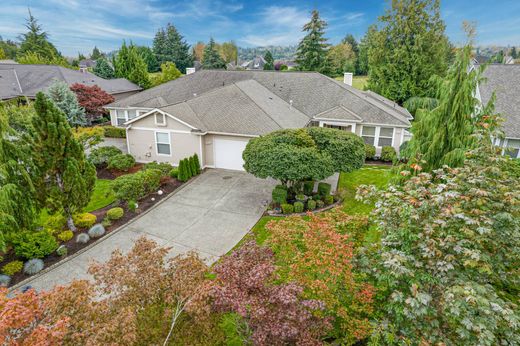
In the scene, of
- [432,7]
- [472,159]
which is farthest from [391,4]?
[472,159]

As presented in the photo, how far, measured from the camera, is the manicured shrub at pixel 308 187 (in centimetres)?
1498

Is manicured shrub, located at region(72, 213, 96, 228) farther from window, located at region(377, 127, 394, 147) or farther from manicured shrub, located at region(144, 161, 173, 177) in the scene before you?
window, located at region(377, 127, 394, 147)

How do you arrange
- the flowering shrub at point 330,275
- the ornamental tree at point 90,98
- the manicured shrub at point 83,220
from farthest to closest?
1. the ornamental tree at point 90,98
2. the manicured shrub at point 83,220
3. the flowering shrub at point 330,275

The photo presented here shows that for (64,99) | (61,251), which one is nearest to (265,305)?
(61,251)

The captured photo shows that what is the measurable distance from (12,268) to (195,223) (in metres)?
6.39

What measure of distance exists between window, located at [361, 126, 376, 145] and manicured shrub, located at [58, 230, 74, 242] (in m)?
19.1

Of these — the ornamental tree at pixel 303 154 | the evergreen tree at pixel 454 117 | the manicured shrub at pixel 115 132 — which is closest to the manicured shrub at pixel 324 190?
the ornamental tree at pixel 303 154

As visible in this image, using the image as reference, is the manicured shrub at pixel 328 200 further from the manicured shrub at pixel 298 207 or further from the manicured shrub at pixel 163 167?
the manicured shrub at pixel 163 167

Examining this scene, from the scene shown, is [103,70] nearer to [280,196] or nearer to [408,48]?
[408,48]

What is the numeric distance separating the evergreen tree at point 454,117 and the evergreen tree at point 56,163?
39.5ft

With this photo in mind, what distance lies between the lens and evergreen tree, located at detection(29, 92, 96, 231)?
1002 centimetres

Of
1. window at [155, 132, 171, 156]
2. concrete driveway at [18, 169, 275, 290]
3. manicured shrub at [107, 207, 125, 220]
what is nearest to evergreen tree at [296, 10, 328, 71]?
window at [155, 132, 171, 156]

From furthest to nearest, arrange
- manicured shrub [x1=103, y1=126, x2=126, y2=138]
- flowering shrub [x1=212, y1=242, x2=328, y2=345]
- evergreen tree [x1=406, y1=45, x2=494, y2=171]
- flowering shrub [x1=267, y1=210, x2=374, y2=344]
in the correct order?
manicured shrub [x1=103, y1=126, x2=126, y2=138]
evergreen tree [x1=406, y1=45, x2=494, y2=171]
flowering shrub [x1=267, y1=210, x2=374, y2=344]
flowering shrub [x1=212, y1=242, x2=328, y2=345]

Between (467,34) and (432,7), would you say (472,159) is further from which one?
(432,7)
